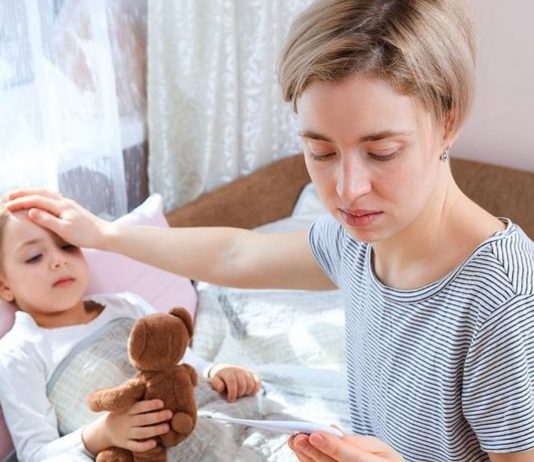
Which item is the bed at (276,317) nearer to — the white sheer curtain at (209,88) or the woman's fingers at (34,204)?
the white sheer curtain at (209,88)

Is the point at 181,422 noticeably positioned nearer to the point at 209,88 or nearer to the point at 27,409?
the point at 27,409

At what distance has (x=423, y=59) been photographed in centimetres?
89

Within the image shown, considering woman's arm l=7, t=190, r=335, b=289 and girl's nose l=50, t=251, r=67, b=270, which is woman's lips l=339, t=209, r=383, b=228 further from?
girl's nose l=50, t=251, r=67, b=270

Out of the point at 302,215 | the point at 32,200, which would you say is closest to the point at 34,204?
the point at 32,200

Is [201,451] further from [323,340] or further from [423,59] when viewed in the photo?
[423,59]

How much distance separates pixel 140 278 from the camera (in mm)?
1792

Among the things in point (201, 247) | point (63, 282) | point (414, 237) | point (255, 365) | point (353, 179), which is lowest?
point (255, 365)

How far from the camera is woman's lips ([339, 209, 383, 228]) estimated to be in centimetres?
95

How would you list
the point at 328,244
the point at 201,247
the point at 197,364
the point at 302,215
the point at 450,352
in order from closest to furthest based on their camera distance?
1. the point at 450,352
2. the point at 328,244
3. the point at 201,247
4. the point at 197,364
5. the point at 302,215

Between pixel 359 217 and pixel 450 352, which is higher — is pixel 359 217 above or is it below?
above

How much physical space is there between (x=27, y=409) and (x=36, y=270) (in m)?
0.25

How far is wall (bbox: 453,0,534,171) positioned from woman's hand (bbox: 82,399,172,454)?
1.53 meters

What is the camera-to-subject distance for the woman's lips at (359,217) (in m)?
0.95

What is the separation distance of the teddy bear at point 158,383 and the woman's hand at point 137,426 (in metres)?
0.01
